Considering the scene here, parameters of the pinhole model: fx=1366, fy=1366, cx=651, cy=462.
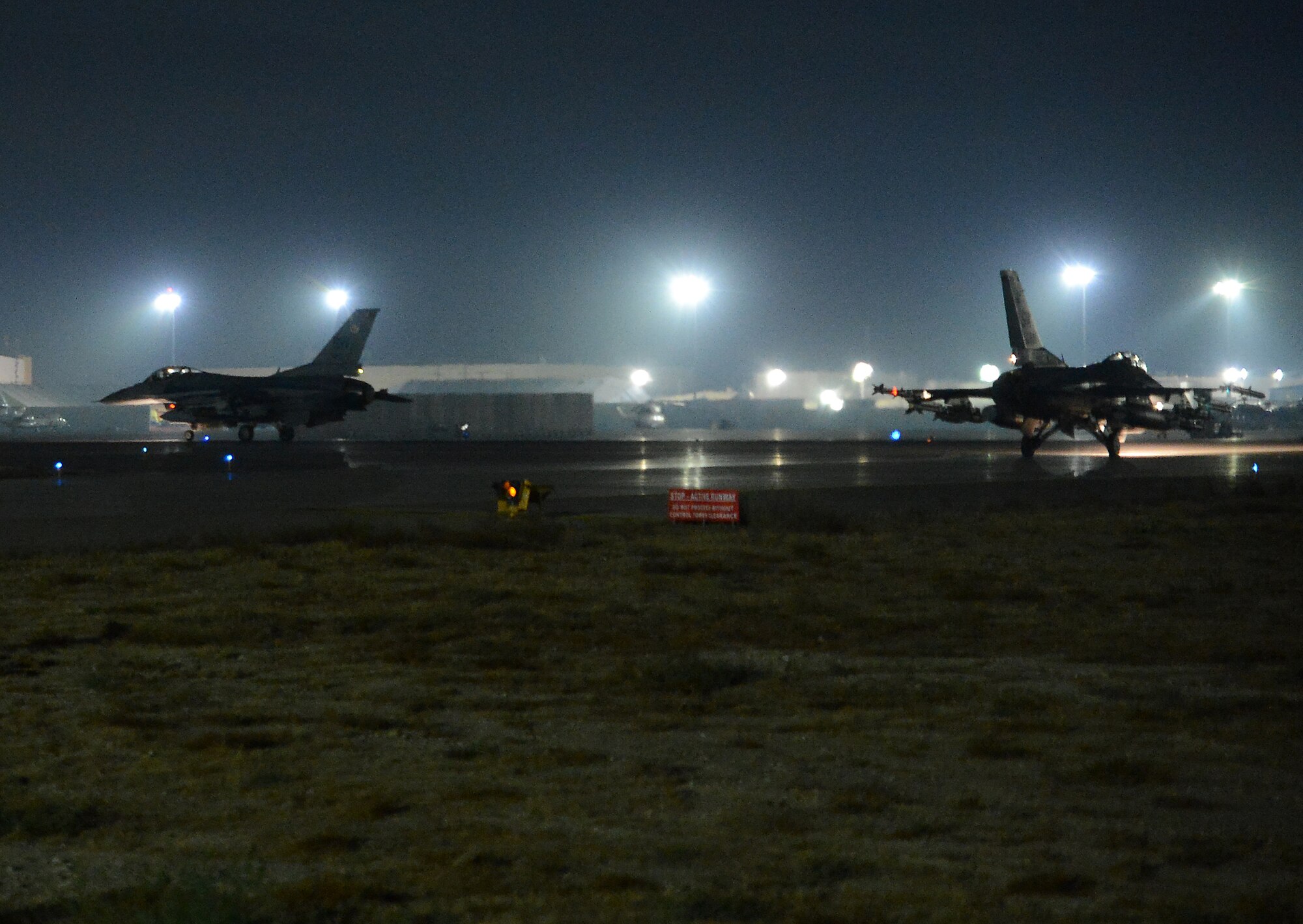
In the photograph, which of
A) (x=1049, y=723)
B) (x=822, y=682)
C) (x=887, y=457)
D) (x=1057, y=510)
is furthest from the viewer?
(x=887, y=457)

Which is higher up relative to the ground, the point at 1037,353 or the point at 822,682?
the point at 1037,353

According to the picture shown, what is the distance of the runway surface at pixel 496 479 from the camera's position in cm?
2253

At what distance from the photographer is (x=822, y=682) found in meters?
9.46

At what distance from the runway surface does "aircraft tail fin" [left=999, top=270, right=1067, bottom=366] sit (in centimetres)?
335

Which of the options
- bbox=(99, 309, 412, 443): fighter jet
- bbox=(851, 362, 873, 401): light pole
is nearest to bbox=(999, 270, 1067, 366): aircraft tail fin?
bbox=(99, 309, 412, 443): fighter jet

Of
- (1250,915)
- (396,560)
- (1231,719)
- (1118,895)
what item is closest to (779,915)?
(1118,895)

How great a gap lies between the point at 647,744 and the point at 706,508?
1329cm

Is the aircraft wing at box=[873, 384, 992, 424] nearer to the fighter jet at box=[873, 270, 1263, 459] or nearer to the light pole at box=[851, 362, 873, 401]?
the fighter jet at box=[873, 270, 1263, 459]

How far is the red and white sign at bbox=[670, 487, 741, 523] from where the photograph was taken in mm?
20719

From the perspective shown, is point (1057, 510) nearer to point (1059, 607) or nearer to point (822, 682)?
point (1059, 607)

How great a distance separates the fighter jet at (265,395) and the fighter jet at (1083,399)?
968 inches

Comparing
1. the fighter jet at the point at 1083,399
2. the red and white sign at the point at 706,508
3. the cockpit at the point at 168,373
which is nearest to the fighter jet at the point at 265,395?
the cockpit at the point at 168,373

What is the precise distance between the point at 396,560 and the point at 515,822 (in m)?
10.5

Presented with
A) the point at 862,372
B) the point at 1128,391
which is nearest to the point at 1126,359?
the point at 1128,391
